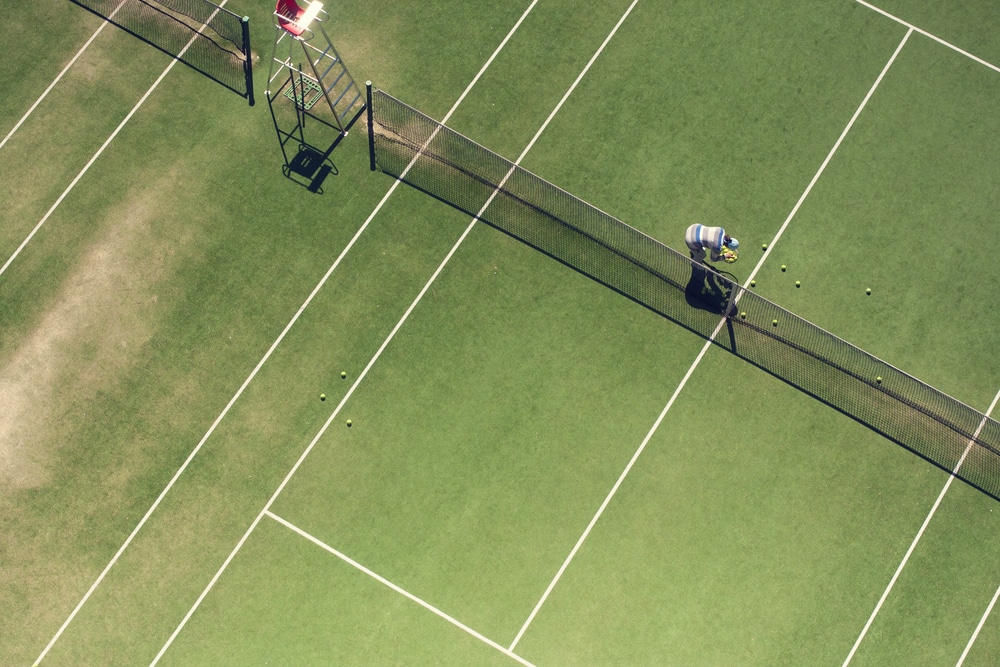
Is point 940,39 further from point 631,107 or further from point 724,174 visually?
point 631,107

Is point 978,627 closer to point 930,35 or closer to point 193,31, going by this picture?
point 930,35

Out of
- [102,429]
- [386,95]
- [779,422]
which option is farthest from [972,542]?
[102,429]

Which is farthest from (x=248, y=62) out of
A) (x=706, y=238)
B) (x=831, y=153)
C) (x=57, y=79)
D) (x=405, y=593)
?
(x=831, y=153)

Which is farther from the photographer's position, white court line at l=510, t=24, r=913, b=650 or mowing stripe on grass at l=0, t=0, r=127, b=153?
mowing stripe on grass at l=0, t=0, r=127, b=153

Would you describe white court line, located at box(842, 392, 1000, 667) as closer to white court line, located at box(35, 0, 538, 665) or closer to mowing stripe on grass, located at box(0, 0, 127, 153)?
white court line, located at box(35, 0, 538, 665)

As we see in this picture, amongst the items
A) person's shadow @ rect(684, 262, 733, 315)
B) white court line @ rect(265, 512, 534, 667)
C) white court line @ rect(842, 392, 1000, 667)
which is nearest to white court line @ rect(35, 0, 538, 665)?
white court line @ rect(265, 512, 534, 667)

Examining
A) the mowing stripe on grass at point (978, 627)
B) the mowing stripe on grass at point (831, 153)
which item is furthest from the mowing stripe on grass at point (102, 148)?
the mowing stripe on grass at point (978, 627)
